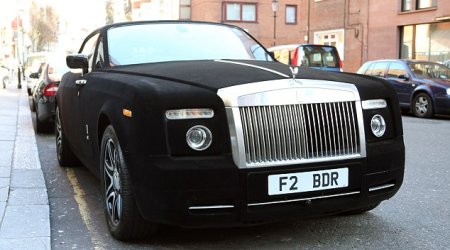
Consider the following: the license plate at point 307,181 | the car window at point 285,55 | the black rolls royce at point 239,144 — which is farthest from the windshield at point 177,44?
the car window at point 285,55

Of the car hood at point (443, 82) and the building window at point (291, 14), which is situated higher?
the building window at point (291, 14)

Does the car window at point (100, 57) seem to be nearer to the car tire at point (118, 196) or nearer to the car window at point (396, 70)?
the car tire at point (118, 196)

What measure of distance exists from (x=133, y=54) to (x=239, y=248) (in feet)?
6.47

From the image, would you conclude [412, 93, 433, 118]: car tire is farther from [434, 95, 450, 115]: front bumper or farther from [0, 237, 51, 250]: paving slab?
[0, 237, 51, 250]: paving slab

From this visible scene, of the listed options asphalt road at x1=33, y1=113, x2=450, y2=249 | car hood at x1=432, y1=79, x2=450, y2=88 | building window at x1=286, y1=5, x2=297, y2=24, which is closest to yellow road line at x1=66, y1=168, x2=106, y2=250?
asphalt road at x1=33, y1=113, x2=450, y2=249

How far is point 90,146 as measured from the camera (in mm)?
4629

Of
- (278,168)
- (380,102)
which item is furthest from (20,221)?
(380,102)

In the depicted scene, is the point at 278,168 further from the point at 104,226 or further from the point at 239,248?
the point at 104,226

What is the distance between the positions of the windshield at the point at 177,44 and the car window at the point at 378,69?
10.3 metres

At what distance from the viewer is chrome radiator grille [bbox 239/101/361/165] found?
3326 millimetres

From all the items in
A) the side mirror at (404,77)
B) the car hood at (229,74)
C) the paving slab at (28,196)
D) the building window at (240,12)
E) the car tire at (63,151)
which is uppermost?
the building window at (240,12)

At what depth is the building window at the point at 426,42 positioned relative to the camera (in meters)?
21.9

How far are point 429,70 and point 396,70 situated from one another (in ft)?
2.69

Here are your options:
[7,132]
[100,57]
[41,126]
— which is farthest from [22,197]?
[41,126]
